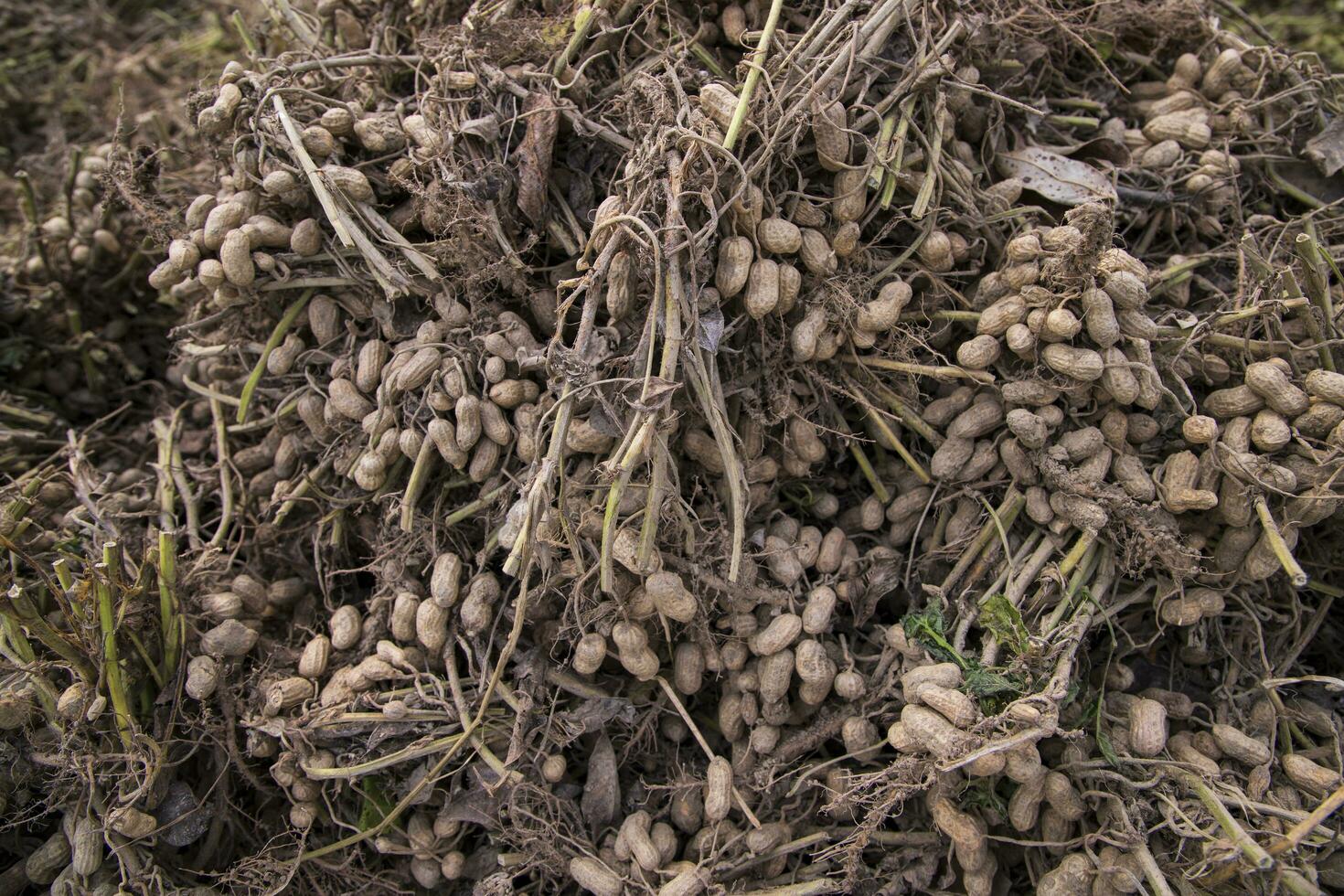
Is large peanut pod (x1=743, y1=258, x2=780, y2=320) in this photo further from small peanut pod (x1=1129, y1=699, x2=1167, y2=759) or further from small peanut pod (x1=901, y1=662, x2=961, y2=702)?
small peanut pod (x1=1129, y1=699, x2=1167, y2=759)

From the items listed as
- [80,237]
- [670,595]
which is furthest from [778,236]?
[80,237]

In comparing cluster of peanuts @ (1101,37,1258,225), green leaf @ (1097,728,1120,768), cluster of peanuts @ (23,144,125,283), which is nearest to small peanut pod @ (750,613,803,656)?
green leaf @ (1097,728,1120,768)

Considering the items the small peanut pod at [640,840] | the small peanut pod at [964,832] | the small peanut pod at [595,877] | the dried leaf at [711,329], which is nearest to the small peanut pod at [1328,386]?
the small peanut pod at [964,832]

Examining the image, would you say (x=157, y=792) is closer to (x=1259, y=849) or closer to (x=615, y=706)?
(x=615, y=706)

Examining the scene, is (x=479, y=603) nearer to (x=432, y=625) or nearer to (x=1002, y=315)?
(x=432, y=625)

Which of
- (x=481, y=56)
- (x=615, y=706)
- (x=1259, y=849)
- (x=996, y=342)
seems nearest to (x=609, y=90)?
(x=481, y=56)

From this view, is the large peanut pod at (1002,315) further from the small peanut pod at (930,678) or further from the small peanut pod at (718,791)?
the small peanut pod at (718,791)
